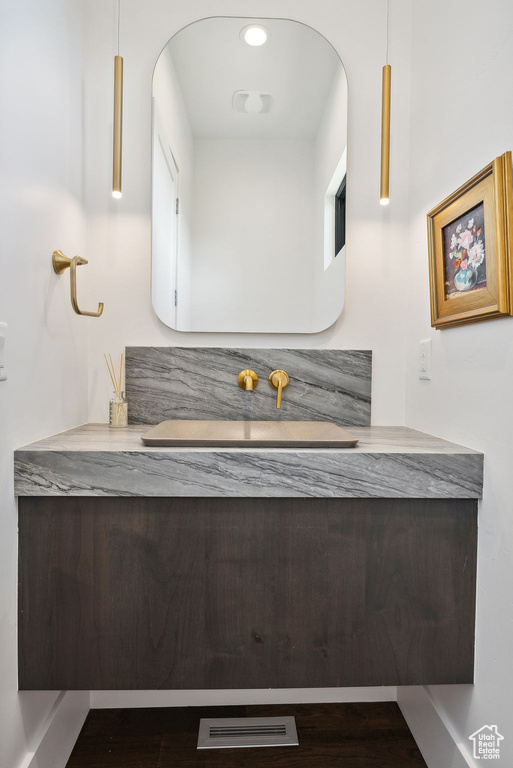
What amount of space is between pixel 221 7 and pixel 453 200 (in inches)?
40.6

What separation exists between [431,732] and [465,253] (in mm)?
1256

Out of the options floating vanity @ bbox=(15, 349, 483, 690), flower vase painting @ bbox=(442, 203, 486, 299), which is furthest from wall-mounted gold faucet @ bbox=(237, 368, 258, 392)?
flower vase painting @ bbox=(442, 203, 486, 299)

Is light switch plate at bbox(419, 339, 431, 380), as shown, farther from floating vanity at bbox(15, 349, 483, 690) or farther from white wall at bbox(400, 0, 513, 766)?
floating vanity at bbox(15, 349, 483, 690)

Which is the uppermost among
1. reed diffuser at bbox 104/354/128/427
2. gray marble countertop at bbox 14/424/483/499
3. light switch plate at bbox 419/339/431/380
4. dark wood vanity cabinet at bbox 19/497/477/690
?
light switch plate at bbox 419/339/431/380

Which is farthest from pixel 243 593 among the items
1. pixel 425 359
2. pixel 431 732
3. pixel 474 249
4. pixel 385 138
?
pixel 385 138

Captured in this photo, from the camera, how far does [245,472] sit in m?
1.07

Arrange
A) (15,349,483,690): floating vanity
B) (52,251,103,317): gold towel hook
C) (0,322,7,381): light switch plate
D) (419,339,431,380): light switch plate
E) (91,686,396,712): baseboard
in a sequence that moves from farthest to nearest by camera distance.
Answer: (91,686,396,712): baseboard
(419,339,431,380): light switch plate
(52,251,103,317): gold towel hook
(15,349,483,690): floating vanity
(0,322,7,381): light switch plate

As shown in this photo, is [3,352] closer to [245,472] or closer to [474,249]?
[245,472]

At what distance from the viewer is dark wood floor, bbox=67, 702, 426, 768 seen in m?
1.31

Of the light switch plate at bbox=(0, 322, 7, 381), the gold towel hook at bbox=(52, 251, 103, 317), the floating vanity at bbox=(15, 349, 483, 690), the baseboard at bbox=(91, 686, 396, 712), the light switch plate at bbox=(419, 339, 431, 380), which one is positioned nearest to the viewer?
the light switch plate at bbox=(0, 322, 7, 381)

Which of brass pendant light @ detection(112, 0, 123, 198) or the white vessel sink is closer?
the white vessel sink

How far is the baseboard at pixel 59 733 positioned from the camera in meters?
1.14

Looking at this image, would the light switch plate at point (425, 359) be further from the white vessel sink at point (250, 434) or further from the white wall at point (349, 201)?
the white vessel sink at point (250, 434)

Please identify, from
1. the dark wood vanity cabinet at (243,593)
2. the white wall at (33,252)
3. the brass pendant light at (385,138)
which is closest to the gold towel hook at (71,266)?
the white wall at (33,252)
